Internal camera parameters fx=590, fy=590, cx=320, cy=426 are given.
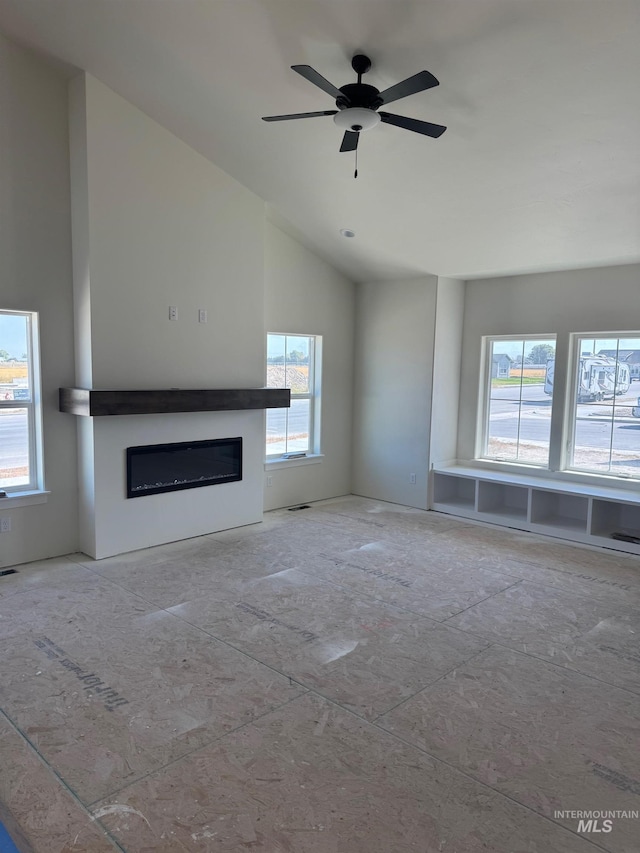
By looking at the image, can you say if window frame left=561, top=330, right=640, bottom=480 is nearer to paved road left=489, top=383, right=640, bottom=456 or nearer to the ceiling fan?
paved road left=489, top=383, right=640, bottom=456

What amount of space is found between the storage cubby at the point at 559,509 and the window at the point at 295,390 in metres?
2.45

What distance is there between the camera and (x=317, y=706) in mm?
2771

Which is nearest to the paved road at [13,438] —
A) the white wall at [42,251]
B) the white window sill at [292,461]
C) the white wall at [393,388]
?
the white wall at [42,251]

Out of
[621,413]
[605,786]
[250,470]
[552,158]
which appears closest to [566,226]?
[552,158]

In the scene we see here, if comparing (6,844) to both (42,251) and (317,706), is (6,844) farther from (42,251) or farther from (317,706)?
(42,251)

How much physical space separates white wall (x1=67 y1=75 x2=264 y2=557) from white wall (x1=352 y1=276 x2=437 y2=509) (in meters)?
1.67

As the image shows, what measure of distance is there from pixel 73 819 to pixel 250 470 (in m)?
3.82

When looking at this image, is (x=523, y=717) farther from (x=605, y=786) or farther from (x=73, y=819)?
(x=73, y=819)

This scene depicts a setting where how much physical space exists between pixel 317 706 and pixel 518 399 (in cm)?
441

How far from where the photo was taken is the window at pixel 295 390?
6.34m

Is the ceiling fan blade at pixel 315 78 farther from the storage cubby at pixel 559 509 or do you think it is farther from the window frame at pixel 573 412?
the storage cubby at pixel 559 509

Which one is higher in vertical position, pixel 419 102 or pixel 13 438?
pixel 419 102

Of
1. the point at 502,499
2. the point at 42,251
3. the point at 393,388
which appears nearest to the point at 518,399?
the point at 502,499

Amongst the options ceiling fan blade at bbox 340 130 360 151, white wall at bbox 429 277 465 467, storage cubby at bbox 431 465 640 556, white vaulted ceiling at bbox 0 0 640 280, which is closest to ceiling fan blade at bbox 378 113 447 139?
ceiling fan blade at bbox 340 130 360 151
